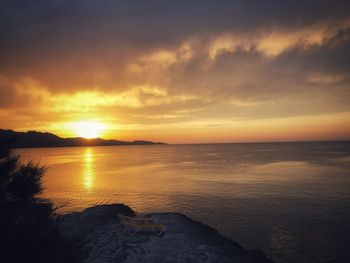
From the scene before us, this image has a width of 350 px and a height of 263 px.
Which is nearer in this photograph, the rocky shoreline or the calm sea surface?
the rocky shoreline

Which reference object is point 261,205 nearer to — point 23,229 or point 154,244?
point 154,244

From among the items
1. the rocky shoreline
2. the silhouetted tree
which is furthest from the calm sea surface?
the silhouetted tree

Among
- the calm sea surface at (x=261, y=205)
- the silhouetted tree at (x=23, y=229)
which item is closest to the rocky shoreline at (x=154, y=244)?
the silhouetted tree at (x=23, y=229)

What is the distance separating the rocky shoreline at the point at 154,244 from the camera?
18.3 m

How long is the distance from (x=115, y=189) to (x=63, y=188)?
42.9 feet

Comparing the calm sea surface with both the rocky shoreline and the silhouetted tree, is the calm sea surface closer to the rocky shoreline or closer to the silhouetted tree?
the rocky shoreline

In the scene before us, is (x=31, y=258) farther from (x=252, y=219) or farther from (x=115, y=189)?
(x=115, y=189)

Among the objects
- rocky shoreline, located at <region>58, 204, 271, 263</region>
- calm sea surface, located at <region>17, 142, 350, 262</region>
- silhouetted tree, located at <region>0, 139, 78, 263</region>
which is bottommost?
calm sea surface, located at <region>17, 142, 350, 262</region>

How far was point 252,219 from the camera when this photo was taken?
32844mm

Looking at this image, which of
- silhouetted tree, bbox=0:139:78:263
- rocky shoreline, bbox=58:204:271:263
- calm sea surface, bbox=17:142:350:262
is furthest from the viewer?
calm sea surface, bbox=17:142:350:262

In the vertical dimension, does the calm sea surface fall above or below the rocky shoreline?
below

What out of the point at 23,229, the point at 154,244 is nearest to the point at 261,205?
the point at 154,244

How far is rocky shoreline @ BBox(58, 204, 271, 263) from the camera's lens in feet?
60.2

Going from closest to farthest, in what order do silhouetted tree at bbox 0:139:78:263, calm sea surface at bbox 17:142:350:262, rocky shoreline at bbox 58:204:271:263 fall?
1. silhouetted tree at bbox 0:139:78:263
2. rocky shoreline at bbox 58:204:271:263
3. calm sea surface at bbox 17:142:350:262
